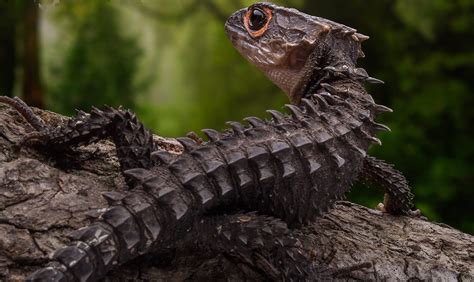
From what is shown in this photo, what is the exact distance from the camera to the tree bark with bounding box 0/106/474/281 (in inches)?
116

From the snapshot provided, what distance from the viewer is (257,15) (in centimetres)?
410

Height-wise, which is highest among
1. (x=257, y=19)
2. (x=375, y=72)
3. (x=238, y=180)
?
(x=257, y=19)

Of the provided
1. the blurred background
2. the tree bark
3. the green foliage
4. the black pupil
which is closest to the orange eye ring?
the black pupil

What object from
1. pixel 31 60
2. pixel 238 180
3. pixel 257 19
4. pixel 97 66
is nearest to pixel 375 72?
pixel 97 66

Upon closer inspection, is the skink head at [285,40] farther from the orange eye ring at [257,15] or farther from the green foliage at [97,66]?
the green foliage at [97,66]

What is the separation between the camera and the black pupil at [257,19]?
13.4 ft

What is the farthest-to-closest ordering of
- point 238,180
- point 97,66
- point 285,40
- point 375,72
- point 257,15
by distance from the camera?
point 97,66, point 375,72, point 257,15, point 285,40, point 238,180

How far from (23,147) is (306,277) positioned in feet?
6.48

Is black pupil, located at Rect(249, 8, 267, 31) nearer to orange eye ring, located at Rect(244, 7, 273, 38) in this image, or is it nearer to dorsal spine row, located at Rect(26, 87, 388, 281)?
orange eye ring, located at Rect(244, 7, 273, 38)

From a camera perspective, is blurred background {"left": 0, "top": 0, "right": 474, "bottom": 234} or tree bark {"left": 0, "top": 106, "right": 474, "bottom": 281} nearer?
tree bark {"left": 0, "top": 106, "right": 474, "bottom": 281}

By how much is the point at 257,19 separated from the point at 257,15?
30 mm

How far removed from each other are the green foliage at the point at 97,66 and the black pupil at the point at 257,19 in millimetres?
6735

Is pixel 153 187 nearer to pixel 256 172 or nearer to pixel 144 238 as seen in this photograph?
pixel 144 238

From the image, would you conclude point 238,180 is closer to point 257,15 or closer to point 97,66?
point 257,15
